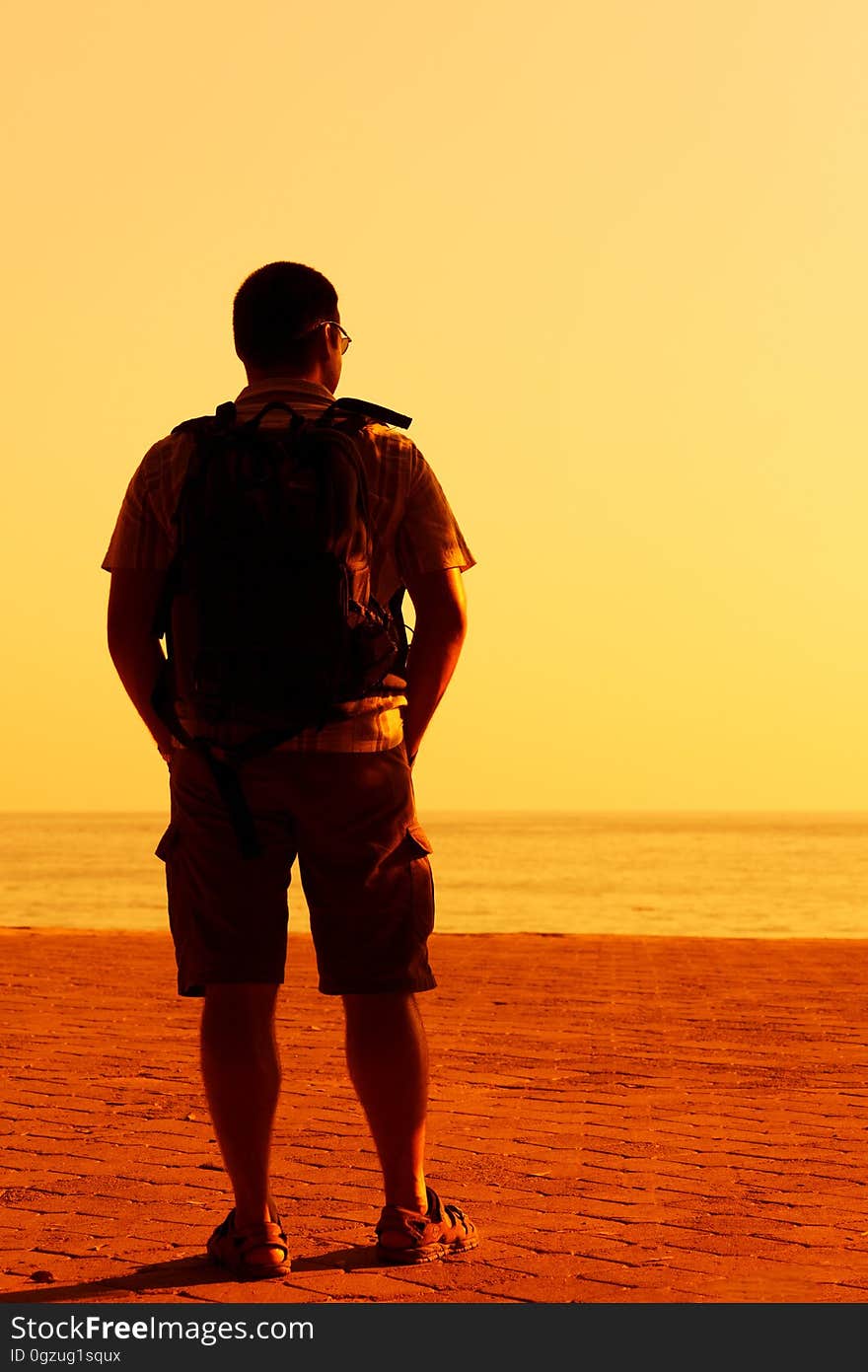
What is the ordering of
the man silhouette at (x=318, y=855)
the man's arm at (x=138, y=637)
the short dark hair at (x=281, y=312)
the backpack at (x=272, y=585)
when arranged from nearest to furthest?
the backpack at (x=272, y=585) → the man silhouette at (x=318, y=855) → the man's arm at (x=138, y=637) → the short dark hair at (x=281, y=312)

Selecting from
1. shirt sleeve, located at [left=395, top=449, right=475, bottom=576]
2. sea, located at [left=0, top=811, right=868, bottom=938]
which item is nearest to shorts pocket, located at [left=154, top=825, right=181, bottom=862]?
shirt sleeve, located at [left=395, top=449, right=475, bottom=576]

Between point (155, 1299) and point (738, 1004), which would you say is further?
point (738, 1004)

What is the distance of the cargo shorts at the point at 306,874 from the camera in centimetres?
366

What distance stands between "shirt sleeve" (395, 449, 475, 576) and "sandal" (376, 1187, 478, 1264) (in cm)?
137

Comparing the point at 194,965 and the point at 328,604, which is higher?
the point at 328,604

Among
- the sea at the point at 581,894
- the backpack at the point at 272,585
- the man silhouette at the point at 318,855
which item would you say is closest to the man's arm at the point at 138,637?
the man silhouette at the point at 318,855

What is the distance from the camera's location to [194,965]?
12.1 feet

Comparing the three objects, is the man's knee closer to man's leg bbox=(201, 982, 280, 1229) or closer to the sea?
man's leg bbox=(201, 982, 280, 1229)

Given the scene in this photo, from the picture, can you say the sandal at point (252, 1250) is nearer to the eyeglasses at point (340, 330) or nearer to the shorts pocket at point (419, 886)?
the shorts pocket at point (419, 886)

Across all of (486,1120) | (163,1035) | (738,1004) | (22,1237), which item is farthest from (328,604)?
(738,1004)

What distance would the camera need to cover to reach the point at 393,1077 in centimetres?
377

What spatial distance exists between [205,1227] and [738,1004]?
5.07 metres
